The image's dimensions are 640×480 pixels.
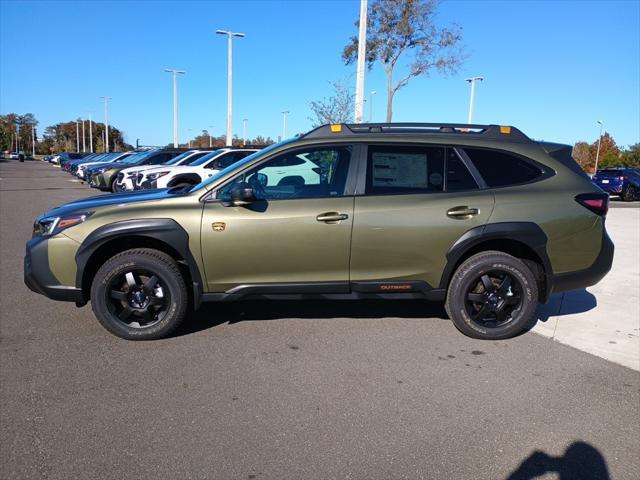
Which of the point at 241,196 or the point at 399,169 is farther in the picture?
the point at 399,169

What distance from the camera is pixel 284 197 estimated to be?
443 centimetres

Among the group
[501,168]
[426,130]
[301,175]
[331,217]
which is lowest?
[331,217]

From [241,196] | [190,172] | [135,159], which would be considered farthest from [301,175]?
[135,159]

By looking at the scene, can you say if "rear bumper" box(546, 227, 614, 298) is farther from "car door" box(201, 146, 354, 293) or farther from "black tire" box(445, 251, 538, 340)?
"car door" box(201, 146, 354, 293)

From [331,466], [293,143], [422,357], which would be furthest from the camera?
[293,143]

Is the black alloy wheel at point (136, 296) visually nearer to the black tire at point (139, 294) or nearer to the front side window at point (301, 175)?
the black tire at point (139, 294)

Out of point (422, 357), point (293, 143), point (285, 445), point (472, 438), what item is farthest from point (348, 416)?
point (293, 143)

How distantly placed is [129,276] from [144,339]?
1.87ft

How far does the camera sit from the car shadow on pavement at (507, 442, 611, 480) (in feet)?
8.80

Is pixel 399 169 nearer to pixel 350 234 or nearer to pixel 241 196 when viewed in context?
pixel 350 234

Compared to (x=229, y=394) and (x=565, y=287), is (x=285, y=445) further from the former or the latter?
(x=565, y=287)

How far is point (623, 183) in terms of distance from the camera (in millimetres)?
23547

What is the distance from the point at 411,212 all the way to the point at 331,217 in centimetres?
71

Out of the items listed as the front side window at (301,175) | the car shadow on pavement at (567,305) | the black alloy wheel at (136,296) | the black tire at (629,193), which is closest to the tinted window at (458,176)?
the front side window at (301,175)
